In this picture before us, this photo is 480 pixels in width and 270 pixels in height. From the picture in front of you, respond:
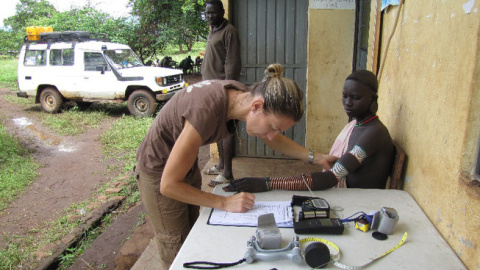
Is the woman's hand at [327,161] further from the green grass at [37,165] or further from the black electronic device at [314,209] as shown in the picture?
the green grass at [37,165]

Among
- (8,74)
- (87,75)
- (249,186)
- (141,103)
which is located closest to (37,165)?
(141,103)

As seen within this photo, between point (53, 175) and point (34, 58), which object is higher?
point (34, 58)

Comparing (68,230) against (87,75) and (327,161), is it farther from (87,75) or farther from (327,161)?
(87,75)

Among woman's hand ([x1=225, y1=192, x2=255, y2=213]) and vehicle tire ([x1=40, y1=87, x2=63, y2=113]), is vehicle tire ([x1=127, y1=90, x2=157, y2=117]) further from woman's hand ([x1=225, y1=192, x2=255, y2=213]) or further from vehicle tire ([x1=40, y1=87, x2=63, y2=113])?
woman's hand ([x1=225, y1=192, x2=255, y2=213])

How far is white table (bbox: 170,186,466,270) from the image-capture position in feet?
3.96

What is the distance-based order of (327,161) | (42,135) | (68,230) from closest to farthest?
1. (327,161)
2. (68,230)
3. (42,135)

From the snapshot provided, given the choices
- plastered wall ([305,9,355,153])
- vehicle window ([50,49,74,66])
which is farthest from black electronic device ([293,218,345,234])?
vehicle window ([50,49,74,66])

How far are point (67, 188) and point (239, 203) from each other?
366 cm

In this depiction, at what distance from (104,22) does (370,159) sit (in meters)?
13.4

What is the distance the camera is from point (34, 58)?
8664 mm

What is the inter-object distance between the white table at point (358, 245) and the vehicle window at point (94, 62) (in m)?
7.44

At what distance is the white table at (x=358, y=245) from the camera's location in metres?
1.21

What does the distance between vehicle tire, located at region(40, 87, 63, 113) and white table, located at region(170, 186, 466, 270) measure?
8.25 meters

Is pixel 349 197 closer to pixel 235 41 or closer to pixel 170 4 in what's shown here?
pixel 235 41
